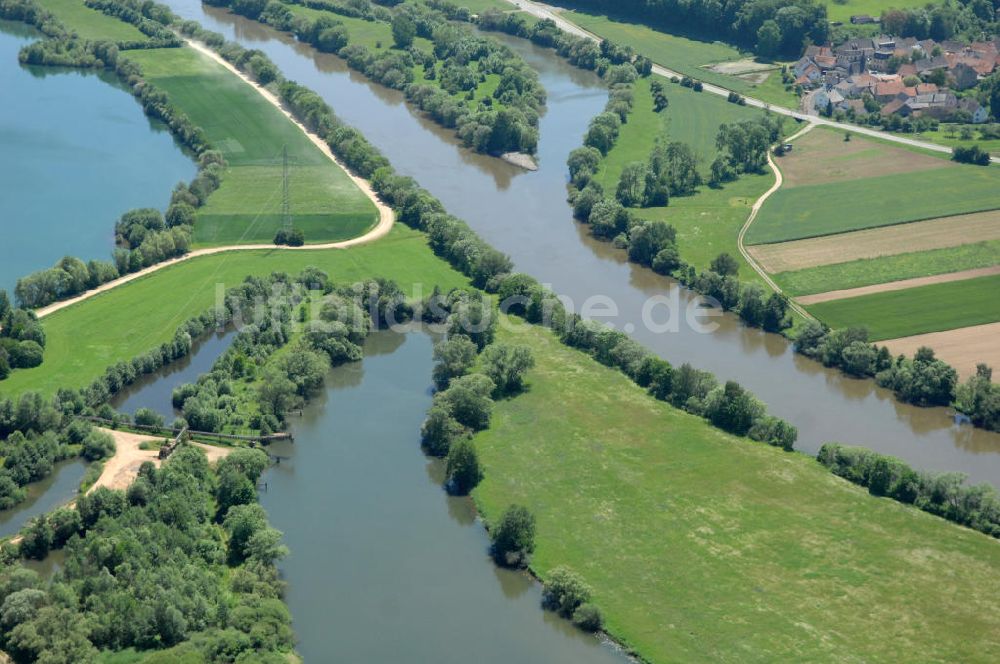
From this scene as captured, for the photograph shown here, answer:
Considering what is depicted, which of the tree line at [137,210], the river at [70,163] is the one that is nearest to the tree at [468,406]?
the tree line at [137,210]

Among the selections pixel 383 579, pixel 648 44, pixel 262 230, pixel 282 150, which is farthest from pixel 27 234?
pixel 648 44

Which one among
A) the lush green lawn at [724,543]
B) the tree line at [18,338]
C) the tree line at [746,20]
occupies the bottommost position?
the tree line at [18,338]

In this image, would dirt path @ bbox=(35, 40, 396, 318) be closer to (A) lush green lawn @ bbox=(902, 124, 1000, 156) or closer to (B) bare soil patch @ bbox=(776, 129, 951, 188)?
(B) bare soil patch @ bbox=(776, 129, 951, 188)

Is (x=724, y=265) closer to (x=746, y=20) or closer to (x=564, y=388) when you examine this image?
(x=564, y=388)

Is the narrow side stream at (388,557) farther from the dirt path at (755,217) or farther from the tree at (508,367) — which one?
the dirt path at (755,217)

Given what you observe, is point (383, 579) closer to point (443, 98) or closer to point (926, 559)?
point (926, 559)

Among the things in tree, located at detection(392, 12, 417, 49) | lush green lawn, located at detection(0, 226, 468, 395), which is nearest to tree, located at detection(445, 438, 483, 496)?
lush green lawn, located at detection(0, 226, 468, 395)
